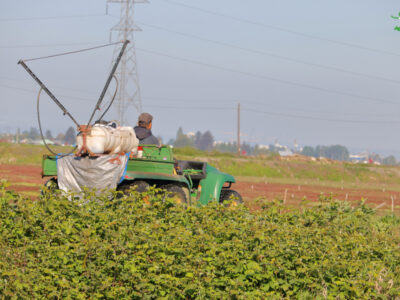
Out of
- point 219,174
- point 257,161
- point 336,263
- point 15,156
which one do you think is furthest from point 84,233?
point 257,161

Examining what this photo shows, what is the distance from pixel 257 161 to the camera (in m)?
71.8

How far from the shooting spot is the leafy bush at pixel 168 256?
23.6 ft

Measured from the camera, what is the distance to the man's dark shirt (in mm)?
12852

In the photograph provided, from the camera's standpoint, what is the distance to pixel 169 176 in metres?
12.2

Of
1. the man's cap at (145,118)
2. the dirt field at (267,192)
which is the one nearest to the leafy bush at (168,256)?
the man's cap at (145,118)

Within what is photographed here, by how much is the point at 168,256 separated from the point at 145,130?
18.8ft

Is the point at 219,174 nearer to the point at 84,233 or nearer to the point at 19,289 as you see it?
the point at 84,233

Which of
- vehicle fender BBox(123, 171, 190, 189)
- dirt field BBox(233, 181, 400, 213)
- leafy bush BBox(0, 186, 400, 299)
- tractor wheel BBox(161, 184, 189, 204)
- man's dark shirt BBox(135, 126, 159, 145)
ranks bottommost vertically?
dirt field BBox(233, 181, 400, 213)

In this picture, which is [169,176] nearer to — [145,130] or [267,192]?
[145,130]

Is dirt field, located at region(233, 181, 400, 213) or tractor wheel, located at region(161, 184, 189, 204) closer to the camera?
tractor wheel, located at region(161, 184, 189, 204)

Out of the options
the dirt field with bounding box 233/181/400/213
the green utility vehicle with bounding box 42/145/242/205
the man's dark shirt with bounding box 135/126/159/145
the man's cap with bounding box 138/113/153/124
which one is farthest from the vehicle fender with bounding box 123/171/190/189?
the dirt field with bounding box 233/181/400/213

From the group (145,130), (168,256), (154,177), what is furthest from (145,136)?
(168,256)

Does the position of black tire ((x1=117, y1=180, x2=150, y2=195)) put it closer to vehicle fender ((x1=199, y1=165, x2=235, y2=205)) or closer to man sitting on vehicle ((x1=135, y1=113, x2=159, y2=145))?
man sitting on vehicle ((x1=135, y1=113, x2=159, y2=145))

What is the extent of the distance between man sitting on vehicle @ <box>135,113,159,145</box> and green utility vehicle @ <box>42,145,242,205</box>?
25 centimetres
